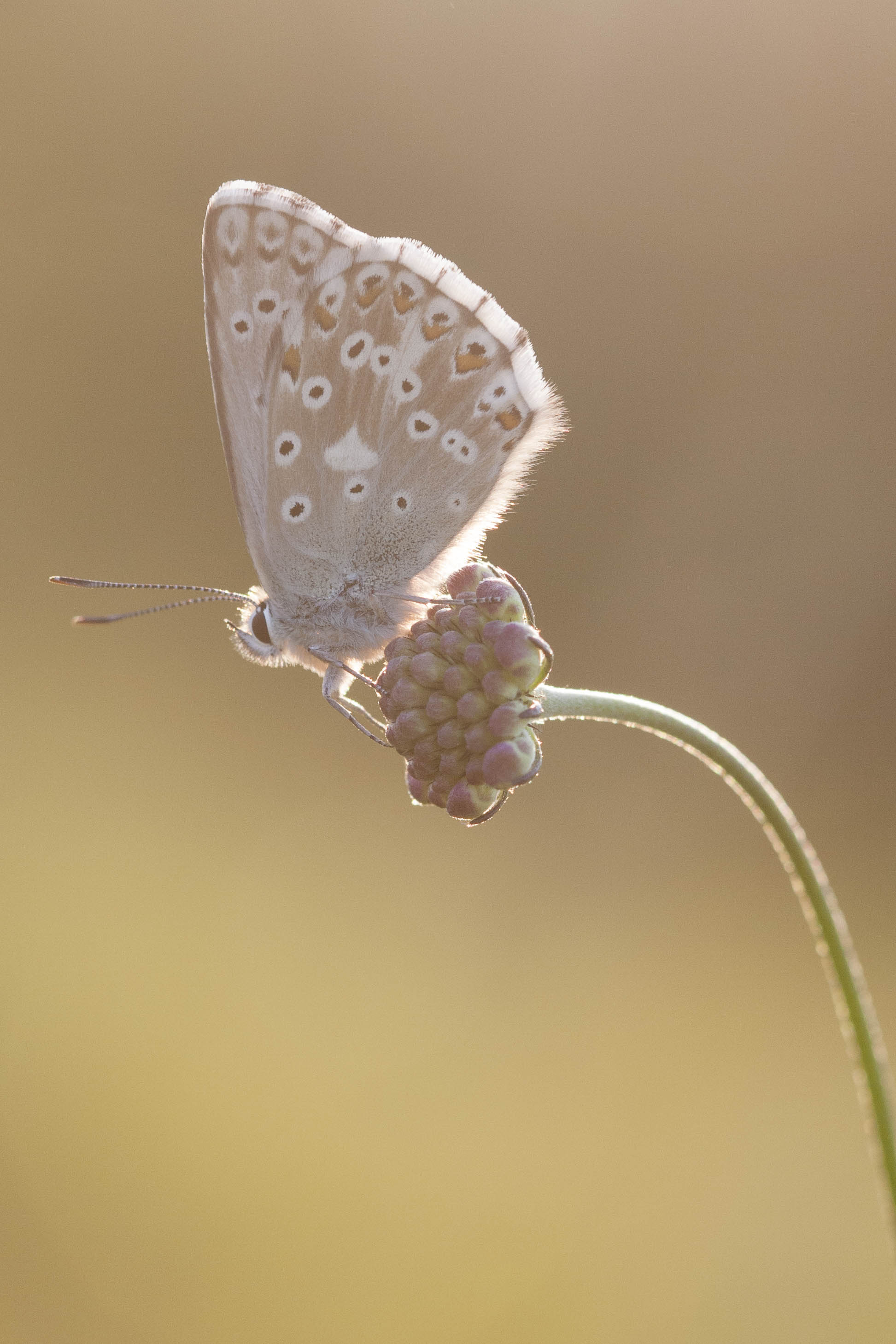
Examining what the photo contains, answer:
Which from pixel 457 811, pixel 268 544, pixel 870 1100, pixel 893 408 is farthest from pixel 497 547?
pixel 870 1100

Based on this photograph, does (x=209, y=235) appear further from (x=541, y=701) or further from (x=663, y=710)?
(x=663, y=710)

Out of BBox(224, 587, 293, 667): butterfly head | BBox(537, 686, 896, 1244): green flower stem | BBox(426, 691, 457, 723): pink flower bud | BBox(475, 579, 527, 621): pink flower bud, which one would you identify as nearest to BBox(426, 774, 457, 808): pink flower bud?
BBox(426, 691, 457, 723): pink flower bud

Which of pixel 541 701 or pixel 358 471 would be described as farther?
pixel 358 471

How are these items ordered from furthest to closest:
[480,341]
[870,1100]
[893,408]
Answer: [893,408]
[480,341]
[870,1100]

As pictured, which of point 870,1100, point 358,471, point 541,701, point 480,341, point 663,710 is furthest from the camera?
point 358,471

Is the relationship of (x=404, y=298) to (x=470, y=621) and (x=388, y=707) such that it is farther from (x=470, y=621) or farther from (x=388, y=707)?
(x=388, y=707)

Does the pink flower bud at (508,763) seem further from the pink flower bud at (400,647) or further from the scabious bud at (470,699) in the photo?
the pink flower bud at (400,647)

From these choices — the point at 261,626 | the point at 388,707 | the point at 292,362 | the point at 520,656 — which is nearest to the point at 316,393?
the point at 292,362
